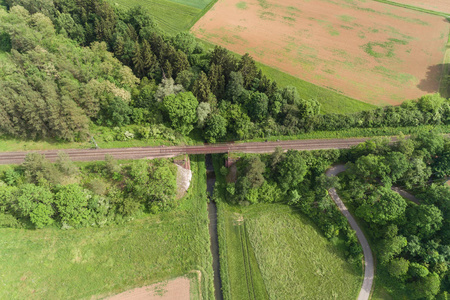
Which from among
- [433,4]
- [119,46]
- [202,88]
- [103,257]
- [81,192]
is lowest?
[103,257]

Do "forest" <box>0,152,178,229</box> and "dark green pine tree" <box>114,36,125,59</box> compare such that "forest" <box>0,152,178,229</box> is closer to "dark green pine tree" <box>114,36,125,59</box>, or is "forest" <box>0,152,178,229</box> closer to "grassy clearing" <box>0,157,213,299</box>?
"grassy clearing" <box>0,157,213,299</box>

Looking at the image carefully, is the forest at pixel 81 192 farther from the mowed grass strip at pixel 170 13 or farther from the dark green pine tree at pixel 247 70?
the mowed grass strip at pixel 170 13

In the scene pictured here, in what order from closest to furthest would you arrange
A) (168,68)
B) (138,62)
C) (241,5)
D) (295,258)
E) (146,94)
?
A: (295,258), (146,94), (168,68), (138,62), (241,5)

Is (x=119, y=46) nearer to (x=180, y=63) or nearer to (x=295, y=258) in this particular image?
(x=180, y=63)

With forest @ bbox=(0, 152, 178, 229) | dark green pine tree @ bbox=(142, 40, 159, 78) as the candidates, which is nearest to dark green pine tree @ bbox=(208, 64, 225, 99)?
dark green pine tree @ bbox=(142, 40, 159, 78)

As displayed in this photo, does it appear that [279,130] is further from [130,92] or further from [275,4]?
[275,4]

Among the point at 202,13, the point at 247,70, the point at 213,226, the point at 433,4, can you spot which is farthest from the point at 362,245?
the point at 433,4
